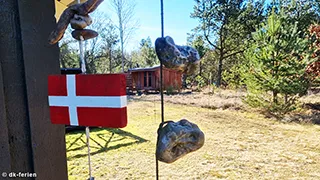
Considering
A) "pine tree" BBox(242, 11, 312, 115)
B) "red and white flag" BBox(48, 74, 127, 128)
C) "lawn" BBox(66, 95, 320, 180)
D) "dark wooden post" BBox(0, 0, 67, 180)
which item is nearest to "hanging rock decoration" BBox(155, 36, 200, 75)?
"red and white flag" BBox(48, 74, 127, 128)

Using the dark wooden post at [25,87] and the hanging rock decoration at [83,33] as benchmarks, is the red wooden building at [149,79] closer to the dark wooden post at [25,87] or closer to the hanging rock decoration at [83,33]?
the dark wooden post at [25,87]

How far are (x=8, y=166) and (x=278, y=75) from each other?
17.0ft

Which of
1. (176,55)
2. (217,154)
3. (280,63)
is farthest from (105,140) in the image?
(280,63)

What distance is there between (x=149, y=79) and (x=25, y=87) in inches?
432

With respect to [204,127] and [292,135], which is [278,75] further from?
[204,127]

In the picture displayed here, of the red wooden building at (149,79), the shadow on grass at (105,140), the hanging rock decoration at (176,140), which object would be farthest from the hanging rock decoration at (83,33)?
the red wooden building at (149,79)

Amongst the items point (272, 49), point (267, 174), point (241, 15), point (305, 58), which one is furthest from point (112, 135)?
point (241, 15)

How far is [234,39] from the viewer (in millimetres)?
12438

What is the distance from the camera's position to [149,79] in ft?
38.5

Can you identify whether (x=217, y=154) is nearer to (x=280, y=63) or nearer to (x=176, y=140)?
(x=176, y=140)

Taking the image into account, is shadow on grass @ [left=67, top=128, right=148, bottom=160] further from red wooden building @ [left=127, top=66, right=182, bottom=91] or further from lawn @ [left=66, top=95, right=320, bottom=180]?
red wooden building @ [left=127, top=66, right=182, bottom=91]

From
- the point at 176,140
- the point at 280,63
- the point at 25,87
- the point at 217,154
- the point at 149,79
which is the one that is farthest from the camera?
the point at 149,79

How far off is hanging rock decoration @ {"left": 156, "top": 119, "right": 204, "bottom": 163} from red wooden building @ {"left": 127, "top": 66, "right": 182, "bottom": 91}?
385 inches

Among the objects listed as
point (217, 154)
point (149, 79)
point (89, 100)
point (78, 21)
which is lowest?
point (217, 154)
